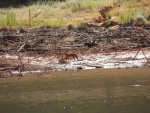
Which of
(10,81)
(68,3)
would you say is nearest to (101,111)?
(10,81)

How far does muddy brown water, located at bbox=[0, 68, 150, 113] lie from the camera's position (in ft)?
19.5

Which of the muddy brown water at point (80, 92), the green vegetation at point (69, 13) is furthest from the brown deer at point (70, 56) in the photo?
the green vegetation at point (69, 13)

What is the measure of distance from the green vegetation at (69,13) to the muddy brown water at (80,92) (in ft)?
26.2

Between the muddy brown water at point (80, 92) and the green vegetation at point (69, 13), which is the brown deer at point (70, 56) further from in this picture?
the green vegetation at point (69, 13)

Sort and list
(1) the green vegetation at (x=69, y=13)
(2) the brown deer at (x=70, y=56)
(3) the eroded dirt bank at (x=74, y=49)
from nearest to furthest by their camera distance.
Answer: (3) the eroded dirt bank at (x=74, y=49) → (2) the brown deer at (x=70, y=56) → (1) the green vegetation at (x=69, y=13)

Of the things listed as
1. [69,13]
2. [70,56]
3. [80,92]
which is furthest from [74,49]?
[69,13]

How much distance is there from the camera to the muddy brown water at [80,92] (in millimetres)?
5941

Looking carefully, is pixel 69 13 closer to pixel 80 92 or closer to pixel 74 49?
pixel 74 49

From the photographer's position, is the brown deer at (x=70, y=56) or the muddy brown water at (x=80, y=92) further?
the brown deer at (x=70, y=56)

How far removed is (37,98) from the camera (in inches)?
270

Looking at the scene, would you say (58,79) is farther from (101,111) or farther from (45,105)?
(101,111)

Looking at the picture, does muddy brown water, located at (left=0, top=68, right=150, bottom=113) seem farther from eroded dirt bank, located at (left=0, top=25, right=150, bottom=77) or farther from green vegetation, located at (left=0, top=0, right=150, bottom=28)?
green vegetation, located at (left=0, top=0, right=150, bottom=28)

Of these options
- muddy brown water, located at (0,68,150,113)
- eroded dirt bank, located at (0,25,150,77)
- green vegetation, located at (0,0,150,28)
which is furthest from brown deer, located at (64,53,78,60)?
green vegetation, located at (0,0,150,28)

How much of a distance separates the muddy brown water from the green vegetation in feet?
26.2
